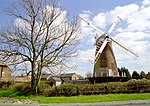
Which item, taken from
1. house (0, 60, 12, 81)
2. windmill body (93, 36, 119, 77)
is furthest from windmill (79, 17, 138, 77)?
house (0, 60, 12, 81)

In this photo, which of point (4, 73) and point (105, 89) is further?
point (4, 73)

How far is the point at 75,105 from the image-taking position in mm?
19281

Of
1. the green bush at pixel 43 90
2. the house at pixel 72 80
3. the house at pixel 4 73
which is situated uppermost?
the house at pixel 4 73

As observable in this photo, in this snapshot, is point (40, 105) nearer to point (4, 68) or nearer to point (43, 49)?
point (43, 49)

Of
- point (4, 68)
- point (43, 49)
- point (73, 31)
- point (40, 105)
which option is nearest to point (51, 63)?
point (43, 49)

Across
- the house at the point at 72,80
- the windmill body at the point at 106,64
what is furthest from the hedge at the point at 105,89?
the house at the point at 72,80

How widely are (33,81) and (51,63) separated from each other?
11.9ft

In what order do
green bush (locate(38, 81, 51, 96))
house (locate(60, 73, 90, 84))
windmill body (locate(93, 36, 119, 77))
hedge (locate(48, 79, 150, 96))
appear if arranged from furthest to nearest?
house (locate(60, 73, 90, 84)) < windmill body (locate(93, 36, 119, 77)) < green bush (locate(38, 81, 51, 96)) < hedge (locate(48, 79, 150, 96))

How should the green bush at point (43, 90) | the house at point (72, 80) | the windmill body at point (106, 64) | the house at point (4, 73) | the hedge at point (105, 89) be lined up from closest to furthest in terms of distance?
1. the hedge at point (105, 89)
2. the green bush at point (43, 90)
3. the windmill body at point (106, 64)
4. the house at point (72, 80)
5. the house at point (4, 73)

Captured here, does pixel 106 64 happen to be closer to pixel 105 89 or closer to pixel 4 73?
Result: pixel 105 89

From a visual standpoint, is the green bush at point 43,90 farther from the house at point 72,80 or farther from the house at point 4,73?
the house at point 4,73

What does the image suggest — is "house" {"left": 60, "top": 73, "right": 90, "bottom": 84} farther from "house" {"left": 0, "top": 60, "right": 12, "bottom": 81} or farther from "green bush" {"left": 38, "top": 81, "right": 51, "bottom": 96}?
"house" {"left": 0, "top": 60, "right": 12, "bottom": 81}

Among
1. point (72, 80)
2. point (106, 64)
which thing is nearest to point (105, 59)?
point (106, 64)

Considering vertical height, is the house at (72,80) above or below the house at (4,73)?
below
